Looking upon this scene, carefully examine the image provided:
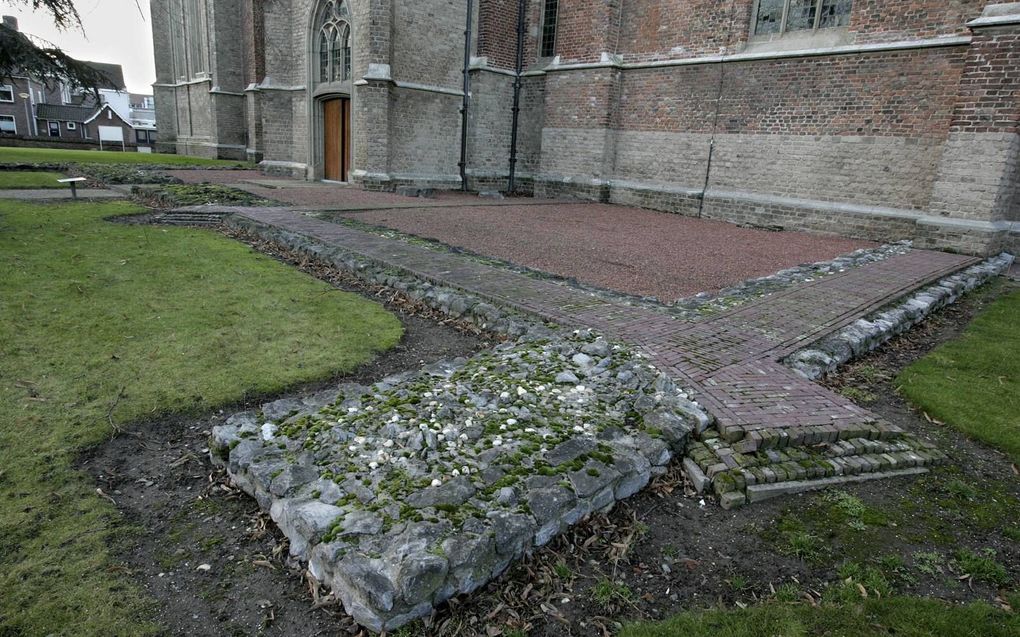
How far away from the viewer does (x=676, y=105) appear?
52.3ft

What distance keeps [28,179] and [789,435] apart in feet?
68.2

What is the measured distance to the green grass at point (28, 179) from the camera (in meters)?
15.5

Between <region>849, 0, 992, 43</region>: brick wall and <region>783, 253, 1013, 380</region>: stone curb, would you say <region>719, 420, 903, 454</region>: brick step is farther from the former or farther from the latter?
<region>849, 0, 992, 43</region>: brick wall

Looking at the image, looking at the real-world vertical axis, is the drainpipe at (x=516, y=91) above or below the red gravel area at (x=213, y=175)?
above

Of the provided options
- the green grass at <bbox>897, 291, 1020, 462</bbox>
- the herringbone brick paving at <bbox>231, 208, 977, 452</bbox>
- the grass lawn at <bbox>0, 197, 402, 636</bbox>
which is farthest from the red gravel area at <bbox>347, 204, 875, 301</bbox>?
the grass lawn at <bbox>0, 197, 402, 636</bbox>

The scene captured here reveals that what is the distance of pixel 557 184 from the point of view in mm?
18844

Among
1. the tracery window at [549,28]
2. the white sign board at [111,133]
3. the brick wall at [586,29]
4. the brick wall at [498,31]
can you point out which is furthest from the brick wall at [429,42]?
the white sign board at [111,133]

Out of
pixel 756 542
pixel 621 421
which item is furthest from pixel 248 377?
pixel 756 542

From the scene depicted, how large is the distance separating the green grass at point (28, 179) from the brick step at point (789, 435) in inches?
722

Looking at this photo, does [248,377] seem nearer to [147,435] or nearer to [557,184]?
[147,435]

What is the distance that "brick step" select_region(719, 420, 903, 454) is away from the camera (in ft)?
12.5

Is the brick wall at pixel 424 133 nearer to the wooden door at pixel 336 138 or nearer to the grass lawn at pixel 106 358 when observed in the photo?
the wooden door at pixel 336 138

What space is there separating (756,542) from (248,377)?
393cm

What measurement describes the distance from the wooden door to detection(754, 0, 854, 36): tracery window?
40.7 feet
